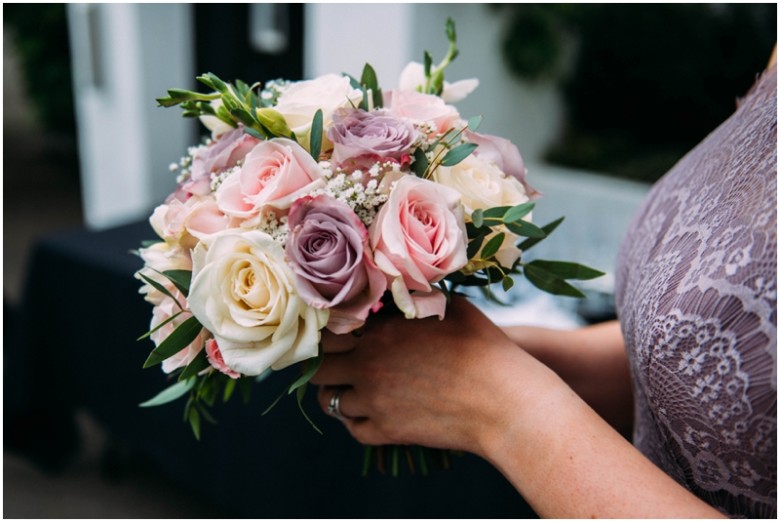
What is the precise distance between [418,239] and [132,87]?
4552mm

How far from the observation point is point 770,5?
173 inches

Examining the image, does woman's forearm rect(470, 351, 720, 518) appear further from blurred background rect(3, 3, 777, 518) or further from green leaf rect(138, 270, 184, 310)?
blurred background rect(3, 3, 777, 518)

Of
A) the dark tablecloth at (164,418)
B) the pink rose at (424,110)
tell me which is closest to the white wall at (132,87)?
the dark tablecloth at (164,418)

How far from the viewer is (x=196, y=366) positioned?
0.88 m

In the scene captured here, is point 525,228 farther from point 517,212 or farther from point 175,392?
point 175,392

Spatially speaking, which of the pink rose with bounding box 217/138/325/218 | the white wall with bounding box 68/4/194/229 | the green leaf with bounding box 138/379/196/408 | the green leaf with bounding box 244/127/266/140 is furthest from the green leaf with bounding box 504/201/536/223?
the white wall with bounding box 68/4/194/229

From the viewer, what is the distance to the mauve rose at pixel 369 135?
822mm

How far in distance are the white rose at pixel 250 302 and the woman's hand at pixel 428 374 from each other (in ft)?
0.43

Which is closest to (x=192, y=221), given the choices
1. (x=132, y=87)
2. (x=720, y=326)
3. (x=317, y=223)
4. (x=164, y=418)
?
(x=317, y=223)

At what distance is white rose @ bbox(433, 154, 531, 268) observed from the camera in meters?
0.85

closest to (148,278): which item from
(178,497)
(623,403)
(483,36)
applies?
(623,403)

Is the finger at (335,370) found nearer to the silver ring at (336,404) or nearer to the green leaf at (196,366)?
the silver ring at (336,404)

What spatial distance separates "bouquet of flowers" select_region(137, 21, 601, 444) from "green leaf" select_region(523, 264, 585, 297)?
0.02 m

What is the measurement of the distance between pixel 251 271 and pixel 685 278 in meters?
0.48
